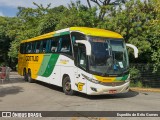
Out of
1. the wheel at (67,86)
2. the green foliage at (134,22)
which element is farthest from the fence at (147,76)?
the wheel at (67,86)

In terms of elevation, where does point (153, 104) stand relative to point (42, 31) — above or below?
below

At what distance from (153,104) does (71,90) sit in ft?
13.9

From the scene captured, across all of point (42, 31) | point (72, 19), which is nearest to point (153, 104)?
point (72, 19)

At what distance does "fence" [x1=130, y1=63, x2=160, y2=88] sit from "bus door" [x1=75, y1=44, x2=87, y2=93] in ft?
27.2

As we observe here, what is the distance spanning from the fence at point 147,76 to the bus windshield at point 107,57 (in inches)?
294

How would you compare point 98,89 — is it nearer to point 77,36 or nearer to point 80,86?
point 80,86

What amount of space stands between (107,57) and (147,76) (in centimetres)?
871

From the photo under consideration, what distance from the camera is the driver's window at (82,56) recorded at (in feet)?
48.2

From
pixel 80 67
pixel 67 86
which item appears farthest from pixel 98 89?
pixel 67 86

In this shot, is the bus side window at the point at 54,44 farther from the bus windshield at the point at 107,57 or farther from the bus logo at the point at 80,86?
the bus windshield at the point at 107,57

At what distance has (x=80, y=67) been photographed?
14.9 metres

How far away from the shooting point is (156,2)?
20578 millimetres

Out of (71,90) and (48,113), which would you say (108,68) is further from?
(48,113)

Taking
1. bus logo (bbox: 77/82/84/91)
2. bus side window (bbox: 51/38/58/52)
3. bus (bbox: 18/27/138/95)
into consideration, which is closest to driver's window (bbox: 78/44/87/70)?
bus (bbox: 18/27/138/95)
